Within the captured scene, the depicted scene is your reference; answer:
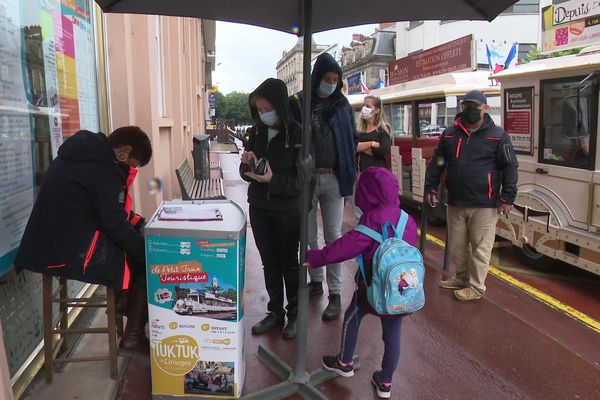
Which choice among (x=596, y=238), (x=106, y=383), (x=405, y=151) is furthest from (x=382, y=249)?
(x=405, y=151)

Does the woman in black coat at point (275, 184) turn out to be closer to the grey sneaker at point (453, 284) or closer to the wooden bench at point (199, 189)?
the grey sneaker at point (453, 284)

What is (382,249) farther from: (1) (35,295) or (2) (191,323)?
(1) (35,295)

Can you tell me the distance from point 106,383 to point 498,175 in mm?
3486

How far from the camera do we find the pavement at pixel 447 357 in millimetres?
2949

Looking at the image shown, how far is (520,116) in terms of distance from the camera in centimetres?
558

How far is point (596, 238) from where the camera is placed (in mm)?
4523

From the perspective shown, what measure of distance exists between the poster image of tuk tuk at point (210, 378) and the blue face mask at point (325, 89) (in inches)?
79.8

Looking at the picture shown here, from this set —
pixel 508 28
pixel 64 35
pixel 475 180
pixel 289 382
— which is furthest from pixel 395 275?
pixel 508 28

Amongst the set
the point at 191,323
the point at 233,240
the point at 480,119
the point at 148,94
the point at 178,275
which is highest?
the point at 148,94

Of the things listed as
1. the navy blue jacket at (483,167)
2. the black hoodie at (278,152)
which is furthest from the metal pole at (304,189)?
the navy blue jacket at (483,167)

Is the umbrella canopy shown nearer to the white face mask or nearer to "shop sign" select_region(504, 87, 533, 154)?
the white face mask

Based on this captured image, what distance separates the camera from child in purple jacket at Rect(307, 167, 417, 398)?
8.60 ft

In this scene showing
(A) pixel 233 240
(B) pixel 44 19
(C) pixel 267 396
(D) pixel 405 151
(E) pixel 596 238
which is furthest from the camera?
(D) pixel 405 151

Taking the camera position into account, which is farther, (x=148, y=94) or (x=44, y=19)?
(x=148, y=94)
